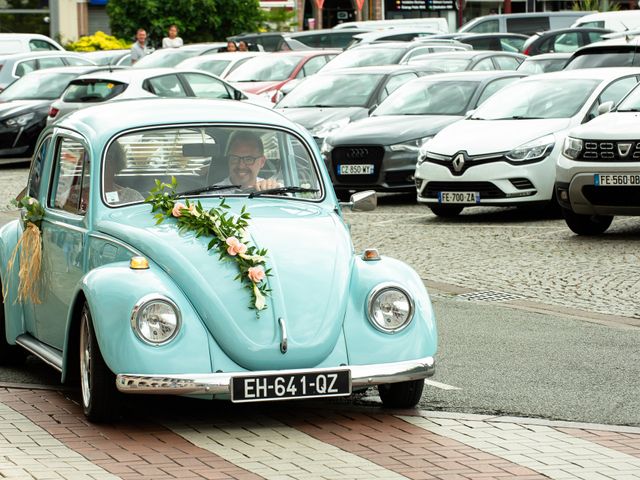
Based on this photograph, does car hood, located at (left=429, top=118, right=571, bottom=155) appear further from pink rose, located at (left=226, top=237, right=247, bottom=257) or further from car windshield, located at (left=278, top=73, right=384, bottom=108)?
pink rose, located at (left=226, top=237, right=247, bottom=257)

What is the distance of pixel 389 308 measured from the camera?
7336 millimetres

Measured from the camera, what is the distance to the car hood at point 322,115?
2044 cm

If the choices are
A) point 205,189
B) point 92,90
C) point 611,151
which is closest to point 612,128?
point 611,151

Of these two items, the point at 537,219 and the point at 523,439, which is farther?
the point at 537,219

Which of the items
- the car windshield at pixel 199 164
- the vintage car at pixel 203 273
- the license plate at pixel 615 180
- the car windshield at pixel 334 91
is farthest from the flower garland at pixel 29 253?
the car windshield at pixel 334 91

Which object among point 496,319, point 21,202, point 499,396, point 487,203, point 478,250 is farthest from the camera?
point 487,203

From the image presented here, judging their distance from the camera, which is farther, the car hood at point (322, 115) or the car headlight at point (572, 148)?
the car hood at point (322, 115)

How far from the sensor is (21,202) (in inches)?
352

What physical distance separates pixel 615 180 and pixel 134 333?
8471mm

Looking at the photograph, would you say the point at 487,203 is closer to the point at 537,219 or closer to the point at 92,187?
the point at 537,219

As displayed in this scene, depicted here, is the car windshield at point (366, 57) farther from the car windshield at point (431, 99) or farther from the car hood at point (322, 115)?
the car windshield at point (431, 99)

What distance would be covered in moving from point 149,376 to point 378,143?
39.0ft

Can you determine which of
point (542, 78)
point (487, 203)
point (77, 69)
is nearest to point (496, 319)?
point (487, 203)

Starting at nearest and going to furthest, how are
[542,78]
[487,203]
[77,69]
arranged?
[487,203], [542,78], [77,69]
